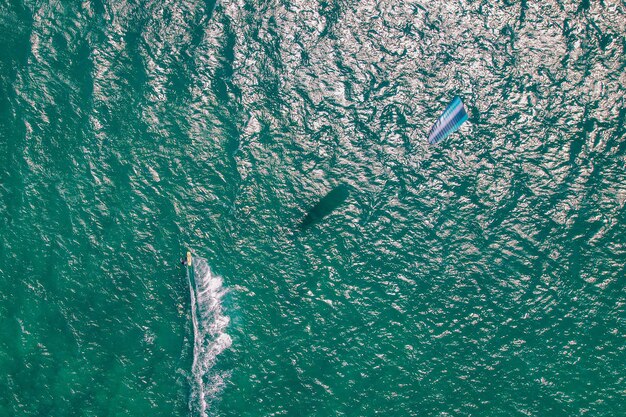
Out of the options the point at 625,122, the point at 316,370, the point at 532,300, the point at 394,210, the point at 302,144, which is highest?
the point at 302,144

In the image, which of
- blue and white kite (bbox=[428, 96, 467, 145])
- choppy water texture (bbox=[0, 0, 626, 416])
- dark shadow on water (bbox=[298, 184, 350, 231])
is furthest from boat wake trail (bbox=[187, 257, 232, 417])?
blue and white kite (bbox=[428, 96, 467, 145])

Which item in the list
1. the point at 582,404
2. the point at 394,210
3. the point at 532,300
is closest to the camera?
the point at 582,404

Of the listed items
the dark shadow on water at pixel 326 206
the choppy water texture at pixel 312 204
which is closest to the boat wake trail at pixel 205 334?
the choppy water texture at pixel 312 204

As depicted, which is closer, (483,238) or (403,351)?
(403,351)

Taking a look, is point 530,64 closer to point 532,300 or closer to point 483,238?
point 483,238

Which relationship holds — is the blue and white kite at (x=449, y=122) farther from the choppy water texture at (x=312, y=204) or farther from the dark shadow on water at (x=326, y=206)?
the dark shadow on water at (x=326, y=206)

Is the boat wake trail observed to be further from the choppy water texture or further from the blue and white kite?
the blue and white kite

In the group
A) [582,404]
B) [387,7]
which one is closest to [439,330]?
[582,404]
